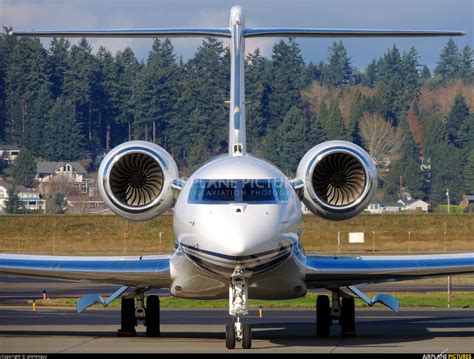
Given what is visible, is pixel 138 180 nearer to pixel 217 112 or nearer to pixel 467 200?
pixel 217 112

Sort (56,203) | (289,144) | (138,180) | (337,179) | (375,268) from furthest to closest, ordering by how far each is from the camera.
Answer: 1. (289,144)
2. (56,203)
3. (138,180)
4. (337,179)
5. (375,268)

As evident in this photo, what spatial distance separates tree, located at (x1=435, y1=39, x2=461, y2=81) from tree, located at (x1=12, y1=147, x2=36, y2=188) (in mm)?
71499

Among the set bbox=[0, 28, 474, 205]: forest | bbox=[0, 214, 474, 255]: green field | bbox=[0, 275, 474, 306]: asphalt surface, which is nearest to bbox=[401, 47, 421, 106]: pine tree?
bbox=[0, 28, 474, 205]: forest

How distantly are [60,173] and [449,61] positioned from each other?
7923 centimetres

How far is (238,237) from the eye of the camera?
19.0 m

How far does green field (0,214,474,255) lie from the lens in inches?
2476

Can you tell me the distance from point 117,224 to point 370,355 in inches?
1961

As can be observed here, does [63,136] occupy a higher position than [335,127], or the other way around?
[335,127]

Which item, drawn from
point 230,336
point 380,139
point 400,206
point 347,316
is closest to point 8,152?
point 380,139

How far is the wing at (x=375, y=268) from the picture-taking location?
71.4ft

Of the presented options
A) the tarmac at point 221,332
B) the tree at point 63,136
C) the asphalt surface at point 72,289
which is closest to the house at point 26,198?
the tree at point 63,136

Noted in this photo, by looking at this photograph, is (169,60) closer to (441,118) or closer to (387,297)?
(441,118)

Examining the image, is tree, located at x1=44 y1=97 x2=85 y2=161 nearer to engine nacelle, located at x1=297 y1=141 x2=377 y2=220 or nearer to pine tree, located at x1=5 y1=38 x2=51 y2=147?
pine tree, located at x1=5 y1=38 x2=51 y2=147

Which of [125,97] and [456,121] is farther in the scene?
[125,97]
